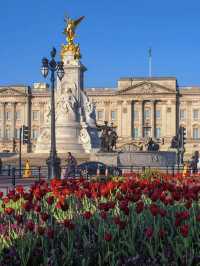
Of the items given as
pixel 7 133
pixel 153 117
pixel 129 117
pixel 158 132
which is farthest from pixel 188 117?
pixel 7 133

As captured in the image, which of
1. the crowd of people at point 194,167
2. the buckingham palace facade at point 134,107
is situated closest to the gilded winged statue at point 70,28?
the crowd of people at point 194,167

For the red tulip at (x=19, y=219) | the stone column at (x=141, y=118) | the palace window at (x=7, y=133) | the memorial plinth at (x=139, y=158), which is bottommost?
the memorial plinth at (x=139, y=158)

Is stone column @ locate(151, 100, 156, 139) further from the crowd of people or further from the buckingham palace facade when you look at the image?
the crowd of people

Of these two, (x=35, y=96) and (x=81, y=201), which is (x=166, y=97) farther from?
(x=81, y=201)

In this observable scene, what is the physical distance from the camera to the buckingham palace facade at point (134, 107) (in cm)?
13062

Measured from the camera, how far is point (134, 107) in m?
134

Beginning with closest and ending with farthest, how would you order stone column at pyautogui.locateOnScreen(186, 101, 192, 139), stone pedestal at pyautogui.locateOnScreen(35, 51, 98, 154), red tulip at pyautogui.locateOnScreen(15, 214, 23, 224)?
red tulip at pyautogui.locateOnScreen(15, 214, 23, 224)
stone pedestal at pyautogui.locateOnScreen(35, 51, 98, 154)
stone column at pyautogui.locateOnScreen(186, 101, 192, 139)

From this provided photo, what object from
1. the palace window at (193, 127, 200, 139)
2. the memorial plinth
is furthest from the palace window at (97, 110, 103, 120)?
the memorial plinth

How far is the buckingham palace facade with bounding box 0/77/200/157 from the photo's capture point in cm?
13062

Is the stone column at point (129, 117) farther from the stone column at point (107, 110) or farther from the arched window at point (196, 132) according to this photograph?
the arched window at point (196, 132)

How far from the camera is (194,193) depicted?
34.4 ft

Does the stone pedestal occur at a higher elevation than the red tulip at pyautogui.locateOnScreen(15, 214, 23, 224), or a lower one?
higher

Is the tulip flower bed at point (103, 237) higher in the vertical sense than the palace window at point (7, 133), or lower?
lower

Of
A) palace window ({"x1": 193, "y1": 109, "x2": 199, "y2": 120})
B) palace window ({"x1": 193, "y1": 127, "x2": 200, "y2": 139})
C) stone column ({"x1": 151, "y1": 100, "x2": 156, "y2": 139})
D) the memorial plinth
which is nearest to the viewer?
the memorial plinth
